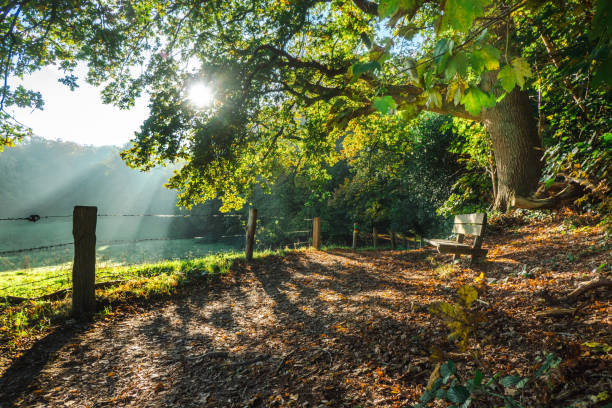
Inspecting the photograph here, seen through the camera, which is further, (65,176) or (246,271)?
(65,176)

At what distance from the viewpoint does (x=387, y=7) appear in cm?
111

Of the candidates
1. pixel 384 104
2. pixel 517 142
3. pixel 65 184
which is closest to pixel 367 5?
pixel 517 142

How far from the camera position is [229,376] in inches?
105

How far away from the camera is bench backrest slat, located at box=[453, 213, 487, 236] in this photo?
16.4 ft

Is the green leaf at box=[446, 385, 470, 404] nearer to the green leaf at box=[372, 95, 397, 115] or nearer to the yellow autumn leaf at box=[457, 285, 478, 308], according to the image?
the yellow autumn leaf at box=[457, 285, 478, 308]

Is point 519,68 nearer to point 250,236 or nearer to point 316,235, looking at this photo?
point 250,236

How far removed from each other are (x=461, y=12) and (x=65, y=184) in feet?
266

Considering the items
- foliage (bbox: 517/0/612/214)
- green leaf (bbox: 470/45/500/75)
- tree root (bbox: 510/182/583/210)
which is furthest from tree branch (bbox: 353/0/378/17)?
green leaf (bbox: 470/45/500/75)

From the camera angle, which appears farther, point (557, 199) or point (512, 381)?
point (557, 199)

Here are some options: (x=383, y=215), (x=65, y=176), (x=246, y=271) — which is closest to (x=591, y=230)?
(x=246, y=271)

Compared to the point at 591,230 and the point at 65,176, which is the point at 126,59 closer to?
the point at 591,230

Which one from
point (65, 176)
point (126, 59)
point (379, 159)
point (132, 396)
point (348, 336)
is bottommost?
point (132, 396)

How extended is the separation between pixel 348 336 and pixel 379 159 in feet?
37.9

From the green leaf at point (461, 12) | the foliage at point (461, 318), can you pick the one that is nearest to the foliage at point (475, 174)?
the foliage at point (461, 318)
